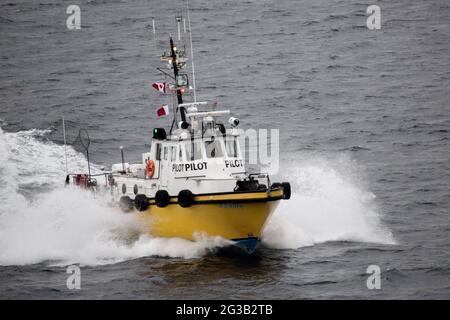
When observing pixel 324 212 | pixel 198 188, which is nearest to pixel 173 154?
pixel 198 188

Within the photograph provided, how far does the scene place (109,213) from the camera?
107ft

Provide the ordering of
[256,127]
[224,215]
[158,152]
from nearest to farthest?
[224,215] → [158,152] → [256,127]

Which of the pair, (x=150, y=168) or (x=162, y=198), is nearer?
(x=162, y=198)

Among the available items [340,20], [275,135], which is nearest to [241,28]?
[340,20]

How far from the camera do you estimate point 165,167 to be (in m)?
31.2

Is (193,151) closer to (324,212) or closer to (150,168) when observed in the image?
(150,168)

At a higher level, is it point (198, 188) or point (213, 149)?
→ point (213, 149)

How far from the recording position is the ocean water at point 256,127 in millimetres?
28219

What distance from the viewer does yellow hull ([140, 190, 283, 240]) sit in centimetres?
2891

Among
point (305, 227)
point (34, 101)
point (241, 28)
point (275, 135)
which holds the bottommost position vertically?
point (305, 227)

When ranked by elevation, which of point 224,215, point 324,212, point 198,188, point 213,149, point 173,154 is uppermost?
point 213,149

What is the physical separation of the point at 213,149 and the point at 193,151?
28.6 inches
